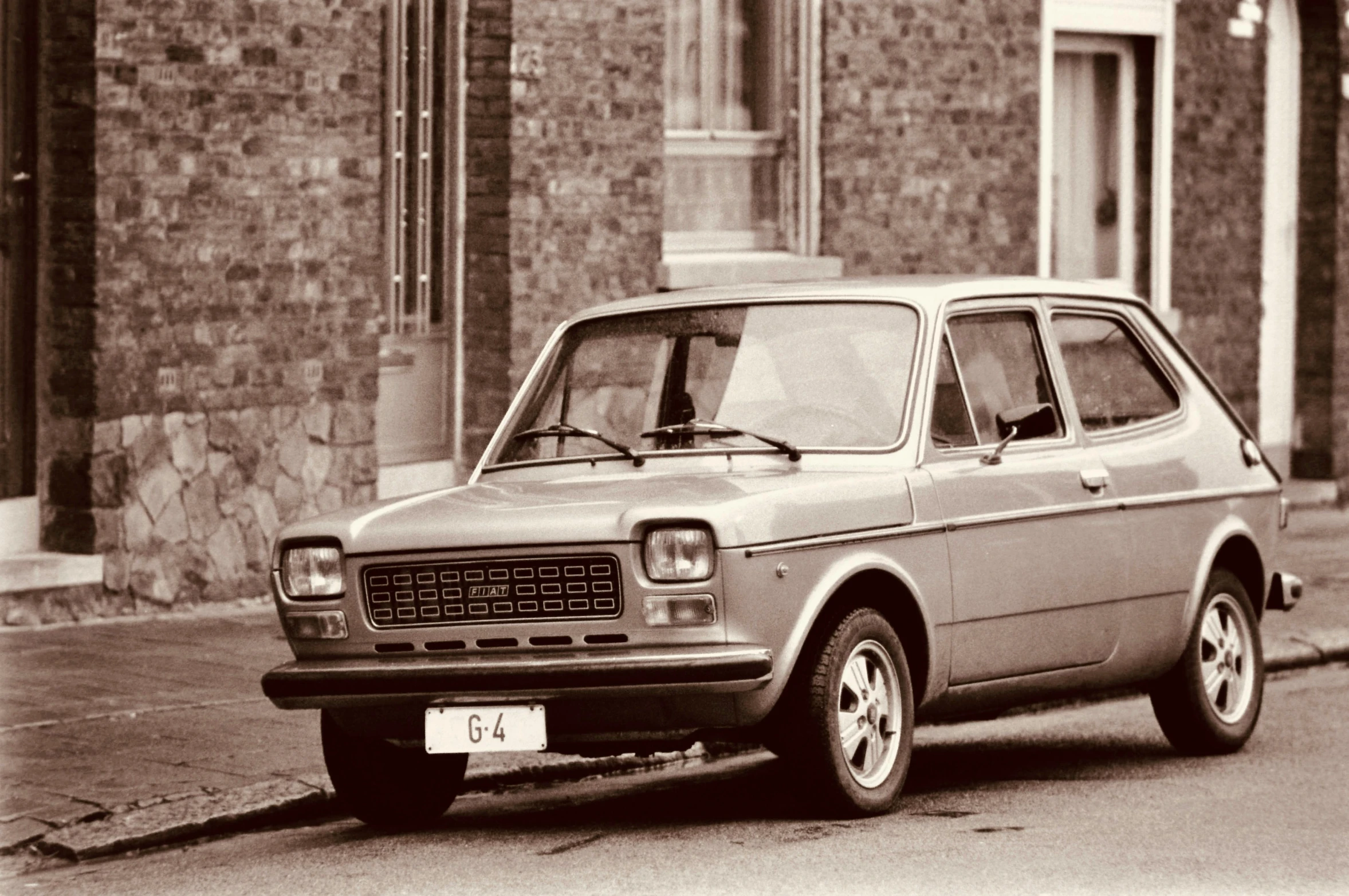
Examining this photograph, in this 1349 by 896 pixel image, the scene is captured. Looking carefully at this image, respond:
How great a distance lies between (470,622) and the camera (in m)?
7.45

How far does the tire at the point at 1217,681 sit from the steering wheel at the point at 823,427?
178cm

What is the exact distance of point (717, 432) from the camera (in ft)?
26.9

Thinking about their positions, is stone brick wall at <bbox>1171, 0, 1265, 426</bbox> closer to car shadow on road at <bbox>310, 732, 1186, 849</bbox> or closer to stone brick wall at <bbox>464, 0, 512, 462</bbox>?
stone brick wall at <bbox>464, 0, 512, 462</bbox>

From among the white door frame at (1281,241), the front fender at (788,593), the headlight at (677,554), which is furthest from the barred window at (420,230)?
the white door frame at (1281,241)

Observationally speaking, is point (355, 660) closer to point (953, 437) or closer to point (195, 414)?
point (953, 437)

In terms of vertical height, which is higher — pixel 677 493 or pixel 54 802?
pixel 677 493

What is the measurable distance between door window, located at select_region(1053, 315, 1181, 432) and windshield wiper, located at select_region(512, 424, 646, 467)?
5.63 ft

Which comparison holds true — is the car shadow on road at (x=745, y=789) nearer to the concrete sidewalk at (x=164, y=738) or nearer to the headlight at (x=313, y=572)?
the concrete sidewalk at (x=164, y=738)

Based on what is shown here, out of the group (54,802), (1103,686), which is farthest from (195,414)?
(1103,686)

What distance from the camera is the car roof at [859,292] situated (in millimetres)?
8547

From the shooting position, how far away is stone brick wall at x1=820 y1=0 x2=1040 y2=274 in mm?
16453

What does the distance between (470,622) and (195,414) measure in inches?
224

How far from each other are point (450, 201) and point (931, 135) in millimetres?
3972

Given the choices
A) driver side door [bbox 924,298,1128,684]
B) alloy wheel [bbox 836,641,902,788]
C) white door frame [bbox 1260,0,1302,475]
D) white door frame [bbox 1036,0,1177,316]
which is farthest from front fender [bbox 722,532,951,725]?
white door frame [bbox 1260,0,1302,475]
